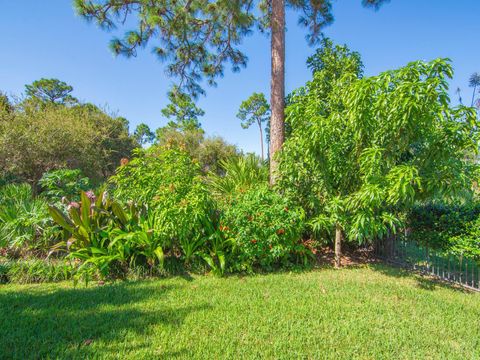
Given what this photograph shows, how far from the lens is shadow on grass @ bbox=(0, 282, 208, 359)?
2.08m

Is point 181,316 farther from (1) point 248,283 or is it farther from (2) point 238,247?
(2) point 238,247

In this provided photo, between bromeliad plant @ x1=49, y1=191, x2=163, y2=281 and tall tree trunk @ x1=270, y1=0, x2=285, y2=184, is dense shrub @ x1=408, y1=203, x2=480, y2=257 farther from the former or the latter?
bromeliad plant @ x1=49, y1=191, x2=163, y2=281

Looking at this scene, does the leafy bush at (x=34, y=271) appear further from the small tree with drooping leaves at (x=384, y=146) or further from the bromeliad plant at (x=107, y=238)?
the small tree with drooping leaves at (x=384, y=146)

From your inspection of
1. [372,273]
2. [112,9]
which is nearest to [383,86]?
[372,273]

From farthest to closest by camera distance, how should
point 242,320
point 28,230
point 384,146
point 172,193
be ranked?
point 28,230 → point 172,193 → point 384,146 → point 242,320

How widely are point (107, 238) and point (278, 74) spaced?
512cm

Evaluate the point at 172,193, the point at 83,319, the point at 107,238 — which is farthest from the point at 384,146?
the point at 107,238

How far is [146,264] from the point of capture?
4.00 m

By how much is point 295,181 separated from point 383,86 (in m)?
2.07

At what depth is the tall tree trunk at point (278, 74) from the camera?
5688mm

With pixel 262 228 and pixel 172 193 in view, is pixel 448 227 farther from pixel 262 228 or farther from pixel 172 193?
pixel 172 193

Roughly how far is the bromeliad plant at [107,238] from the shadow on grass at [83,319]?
1.55 ft

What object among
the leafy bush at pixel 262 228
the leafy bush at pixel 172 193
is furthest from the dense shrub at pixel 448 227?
the leafy bush at pixel 172 193

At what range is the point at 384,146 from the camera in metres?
3.70
